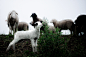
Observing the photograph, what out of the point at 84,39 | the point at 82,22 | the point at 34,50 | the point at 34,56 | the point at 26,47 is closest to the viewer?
the point at 34,56

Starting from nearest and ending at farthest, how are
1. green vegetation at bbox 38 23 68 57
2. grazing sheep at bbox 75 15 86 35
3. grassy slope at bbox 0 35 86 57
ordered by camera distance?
green vegetation at bbox 38 23 68 57 < grassy slope at bbox 0 35 86 57 < grazing sheep at bbox 75 15 86 35

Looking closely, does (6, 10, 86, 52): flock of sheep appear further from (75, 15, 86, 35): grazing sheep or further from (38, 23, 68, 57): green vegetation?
(38, 23, 68, 57): green vegetation

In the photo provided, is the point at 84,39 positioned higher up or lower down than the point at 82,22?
lower down

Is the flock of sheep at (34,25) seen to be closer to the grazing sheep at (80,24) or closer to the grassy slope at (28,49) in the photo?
the grazing sheep at (80,24)

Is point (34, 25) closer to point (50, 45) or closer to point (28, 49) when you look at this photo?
point (50, 45)

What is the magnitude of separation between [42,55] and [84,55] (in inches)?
65.4

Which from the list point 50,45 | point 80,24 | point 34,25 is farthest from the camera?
point 80,24

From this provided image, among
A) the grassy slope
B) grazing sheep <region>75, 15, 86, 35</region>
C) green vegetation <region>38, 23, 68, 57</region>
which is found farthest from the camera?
grazing sheep <region>75, 15, 86, 35</region>

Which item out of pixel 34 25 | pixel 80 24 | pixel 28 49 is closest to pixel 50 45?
pixel 34 25

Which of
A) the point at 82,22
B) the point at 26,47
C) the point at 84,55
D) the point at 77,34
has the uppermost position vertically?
the point at 82,22

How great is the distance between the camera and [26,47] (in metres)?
4.09

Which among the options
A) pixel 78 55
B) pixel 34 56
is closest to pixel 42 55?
pixel 34 56

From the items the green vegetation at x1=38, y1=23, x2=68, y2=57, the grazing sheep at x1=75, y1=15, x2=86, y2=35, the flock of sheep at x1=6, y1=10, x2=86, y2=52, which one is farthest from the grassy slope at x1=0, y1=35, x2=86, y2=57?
the grazing sheep at x1=75, y1=15, x2=86, y2=35

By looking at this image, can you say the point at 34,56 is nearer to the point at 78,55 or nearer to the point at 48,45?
the point at 48,45
